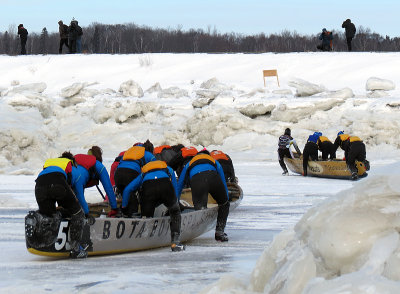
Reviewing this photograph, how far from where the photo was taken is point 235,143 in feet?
96.8

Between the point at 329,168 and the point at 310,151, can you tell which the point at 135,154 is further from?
the point at 310,151

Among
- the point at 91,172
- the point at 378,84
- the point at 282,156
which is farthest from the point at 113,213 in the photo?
the point at 378,84

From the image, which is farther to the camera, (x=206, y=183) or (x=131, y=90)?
(x=131, y=90)

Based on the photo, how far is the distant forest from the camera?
66.6 metres

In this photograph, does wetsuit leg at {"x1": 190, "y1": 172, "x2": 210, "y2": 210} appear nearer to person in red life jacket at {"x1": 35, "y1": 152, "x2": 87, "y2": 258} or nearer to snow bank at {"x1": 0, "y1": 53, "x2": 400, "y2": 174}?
person in red life jacket at {"x1": 35, "y1": 152, "x2": 87, "y2": 258}

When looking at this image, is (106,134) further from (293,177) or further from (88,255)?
(88,255)

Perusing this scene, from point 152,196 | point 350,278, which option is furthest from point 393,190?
point 152,196

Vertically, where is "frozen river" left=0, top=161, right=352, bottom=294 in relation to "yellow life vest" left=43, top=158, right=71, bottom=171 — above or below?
below

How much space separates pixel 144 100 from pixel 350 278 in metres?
29.0

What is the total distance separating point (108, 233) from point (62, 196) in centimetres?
81

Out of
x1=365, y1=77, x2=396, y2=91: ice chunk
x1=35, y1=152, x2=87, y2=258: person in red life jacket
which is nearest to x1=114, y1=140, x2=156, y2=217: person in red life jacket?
x1=35, y1=152, x2=87, y2=258: person in red life jacket

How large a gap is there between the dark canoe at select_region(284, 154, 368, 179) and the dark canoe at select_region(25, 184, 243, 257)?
11.0 metres

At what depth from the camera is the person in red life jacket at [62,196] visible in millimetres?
8562

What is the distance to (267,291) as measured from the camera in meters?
5.30
